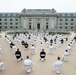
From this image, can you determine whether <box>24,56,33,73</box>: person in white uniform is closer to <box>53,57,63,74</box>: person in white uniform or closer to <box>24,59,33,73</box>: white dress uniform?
<box>24,59,33,73</box>: white dress uniform

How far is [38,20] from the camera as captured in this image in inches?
4776

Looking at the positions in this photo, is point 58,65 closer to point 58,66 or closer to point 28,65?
point 58,66

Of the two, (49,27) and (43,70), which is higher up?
(43,70)

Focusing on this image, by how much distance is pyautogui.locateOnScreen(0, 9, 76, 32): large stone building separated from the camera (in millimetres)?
120250

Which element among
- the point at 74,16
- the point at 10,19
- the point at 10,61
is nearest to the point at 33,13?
the point at 10,19

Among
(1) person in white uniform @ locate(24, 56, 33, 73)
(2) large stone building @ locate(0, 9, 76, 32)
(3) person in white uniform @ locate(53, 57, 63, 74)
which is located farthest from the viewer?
(2) large stone building @ locate(0, 9, 76, 32)

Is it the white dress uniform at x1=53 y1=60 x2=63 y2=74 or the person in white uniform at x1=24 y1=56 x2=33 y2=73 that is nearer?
the white dress uniform at x1=53 y1=60 x2=63 y2=74

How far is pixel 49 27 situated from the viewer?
12162 centimetres

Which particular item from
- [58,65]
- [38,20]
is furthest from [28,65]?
[38,20]

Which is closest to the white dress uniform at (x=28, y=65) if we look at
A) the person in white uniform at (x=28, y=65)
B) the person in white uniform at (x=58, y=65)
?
the person in white uniform at (x=28, y=65)

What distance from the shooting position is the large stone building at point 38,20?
395ft

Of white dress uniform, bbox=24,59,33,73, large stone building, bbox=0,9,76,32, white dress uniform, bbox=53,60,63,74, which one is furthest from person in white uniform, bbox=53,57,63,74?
large stone building, bbox=0,9,76,32

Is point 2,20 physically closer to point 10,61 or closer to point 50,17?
point 50,17

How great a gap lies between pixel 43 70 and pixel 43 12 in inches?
4011
